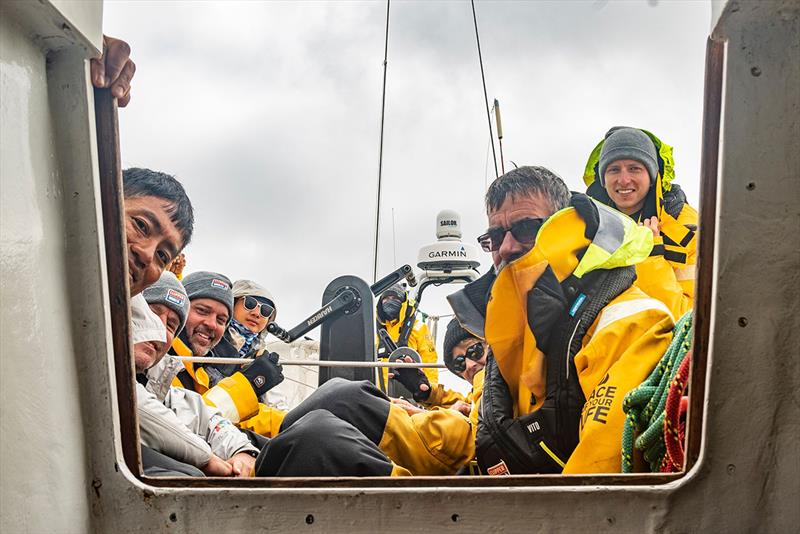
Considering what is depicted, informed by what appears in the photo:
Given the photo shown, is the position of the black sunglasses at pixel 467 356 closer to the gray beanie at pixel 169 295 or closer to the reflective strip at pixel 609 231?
the gray beanie at pixel 169 295

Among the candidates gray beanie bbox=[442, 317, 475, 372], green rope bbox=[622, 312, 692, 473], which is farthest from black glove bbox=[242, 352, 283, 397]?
green rope bbox=[622, 312, 692, 473]

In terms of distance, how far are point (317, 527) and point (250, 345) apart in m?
3.72

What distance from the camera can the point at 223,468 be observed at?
2.36 meters

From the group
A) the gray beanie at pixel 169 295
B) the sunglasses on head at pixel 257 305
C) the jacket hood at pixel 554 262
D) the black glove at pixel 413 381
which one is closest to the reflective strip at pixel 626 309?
the jacket hood at pixel 554 262

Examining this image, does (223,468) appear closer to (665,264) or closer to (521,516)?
(521,516)

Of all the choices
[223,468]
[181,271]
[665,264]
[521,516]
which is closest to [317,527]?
[521,516]

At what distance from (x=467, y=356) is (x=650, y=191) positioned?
1040 millimetres

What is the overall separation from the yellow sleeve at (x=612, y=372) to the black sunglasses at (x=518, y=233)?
41 centimetres

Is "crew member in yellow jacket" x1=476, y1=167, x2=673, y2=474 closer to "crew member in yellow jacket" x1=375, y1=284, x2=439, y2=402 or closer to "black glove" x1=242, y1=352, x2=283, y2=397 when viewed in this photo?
"black glove" x1=242, y1=352, x2=283, y2=397

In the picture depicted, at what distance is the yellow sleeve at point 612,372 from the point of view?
5.56 feet

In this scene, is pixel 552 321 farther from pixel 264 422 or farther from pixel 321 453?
pixel 264 422

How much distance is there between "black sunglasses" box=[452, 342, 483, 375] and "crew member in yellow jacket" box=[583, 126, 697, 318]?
2.83ft

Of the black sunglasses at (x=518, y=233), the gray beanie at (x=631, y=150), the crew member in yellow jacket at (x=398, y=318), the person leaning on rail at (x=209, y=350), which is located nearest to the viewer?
the black sunglasses at (x=518, y=233)

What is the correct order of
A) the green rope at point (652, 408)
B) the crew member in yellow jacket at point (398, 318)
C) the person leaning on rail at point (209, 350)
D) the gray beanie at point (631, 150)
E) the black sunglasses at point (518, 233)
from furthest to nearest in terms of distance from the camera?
the crew member in yellow jacket at point (398, 318) < the person leaning on rail at point (209, 350) < the gray beanie at point (631, 150) < the black sunglasses at point (518, 233) < the green rope at point (652, 408)
